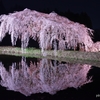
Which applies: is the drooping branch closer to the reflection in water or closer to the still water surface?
the reflection in water

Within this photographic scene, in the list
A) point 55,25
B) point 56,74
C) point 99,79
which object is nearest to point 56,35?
point 55,25

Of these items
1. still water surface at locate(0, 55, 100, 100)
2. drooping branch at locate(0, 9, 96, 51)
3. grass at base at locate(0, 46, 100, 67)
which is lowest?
still water surface at locate(0, 55, 100, 100)

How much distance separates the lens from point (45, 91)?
25.4 ft

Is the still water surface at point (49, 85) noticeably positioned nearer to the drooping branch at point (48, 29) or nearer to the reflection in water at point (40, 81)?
the reflection in water at point (40, 81)

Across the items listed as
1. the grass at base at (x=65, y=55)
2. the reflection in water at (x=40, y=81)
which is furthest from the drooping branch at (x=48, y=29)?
the reflection in water at (x=40, y=81)

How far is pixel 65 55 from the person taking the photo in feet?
58.3

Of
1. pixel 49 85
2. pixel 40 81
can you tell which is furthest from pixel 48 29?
pixel 49 85

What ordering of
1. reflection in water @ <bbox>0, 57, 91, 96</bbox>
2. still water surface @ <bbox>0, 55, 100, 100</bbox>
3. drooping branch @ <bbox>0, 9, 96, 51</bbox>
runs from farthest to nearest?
drooping branch @ <bbox>0, 9, 96, 51</bbox>
reflection in water @ <bbox>0, 57, 91, 96</bbox>
still water surface @ <bbox>0, 55, 100, 100</bbox>

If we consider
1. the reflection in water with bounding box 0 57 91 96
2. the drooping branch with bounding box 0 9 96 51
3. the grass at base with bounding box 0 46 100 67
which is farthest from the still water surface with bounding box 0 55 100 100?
the drooping branch with bounding box 0 9 96 51

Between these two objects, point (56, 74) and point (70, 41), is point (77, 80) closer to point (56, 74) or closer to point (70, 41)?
point (56, 74)

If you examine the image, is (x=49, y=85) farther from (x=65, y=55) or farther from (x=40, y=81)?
(x=65, y=55)

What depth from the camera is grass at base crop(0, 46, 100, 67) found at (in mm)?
15992

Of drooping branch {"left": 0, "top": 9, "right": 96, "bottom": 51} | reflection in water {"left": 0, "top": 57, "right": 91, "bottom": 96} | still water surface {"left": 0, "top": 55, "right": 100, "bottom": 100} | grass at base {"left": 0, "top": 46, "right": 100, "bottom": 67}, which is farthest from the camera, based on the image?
drooping branch {"left": 0, "top": 9, "right": 96, "bottom": 51}

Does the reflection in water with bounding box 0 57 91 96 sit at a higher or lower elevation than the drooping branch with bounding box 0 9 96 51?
lower
